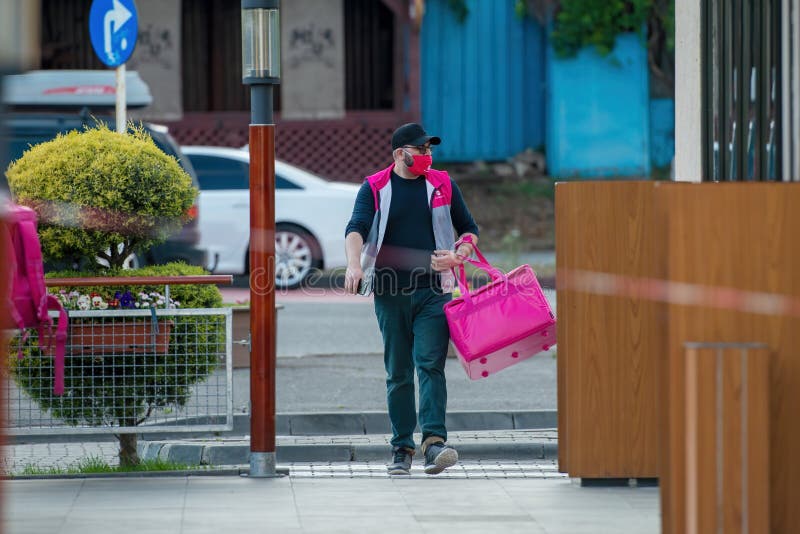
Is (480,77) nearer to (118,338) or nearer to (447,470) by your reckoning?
(447,470)

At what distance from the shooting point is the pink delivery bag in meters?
7.66

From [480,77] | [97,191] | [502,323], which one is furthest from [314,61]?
[502,323]

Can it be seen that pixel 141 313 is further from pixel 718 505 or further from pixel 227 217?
pixel 227 217

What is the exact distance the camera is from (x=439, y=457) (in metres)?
7.75

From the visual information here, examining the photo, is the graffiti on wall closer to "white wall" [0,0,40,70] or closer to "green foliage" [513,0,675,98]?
"green foliage" [513,0,675,98]

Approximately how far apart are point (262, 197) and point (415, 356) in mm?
1186

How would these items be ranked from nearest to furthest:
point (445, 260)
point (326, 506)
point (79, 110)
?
point (326, 506) < point (445, 260) < point (79, 110)

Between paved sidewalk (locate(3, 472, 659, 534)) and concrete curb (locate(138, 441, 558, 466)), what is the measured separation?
44.9 inches

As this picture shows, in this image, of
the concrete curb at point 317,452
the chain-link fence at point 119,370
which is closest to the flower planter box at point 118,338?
the chain-link fence at point 119,370

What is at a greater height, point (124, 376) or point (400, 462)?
point (124, 376)

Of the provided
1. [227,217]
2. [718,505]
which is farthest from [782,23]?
[227,217]

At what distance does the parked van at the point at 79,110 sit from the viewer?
50.8 ft

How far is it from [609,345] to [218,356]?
6.82ft

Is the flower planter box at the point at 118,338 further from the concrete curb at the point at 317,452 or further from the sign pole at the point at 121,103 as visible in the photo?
the sign pole at the point at 121,103
